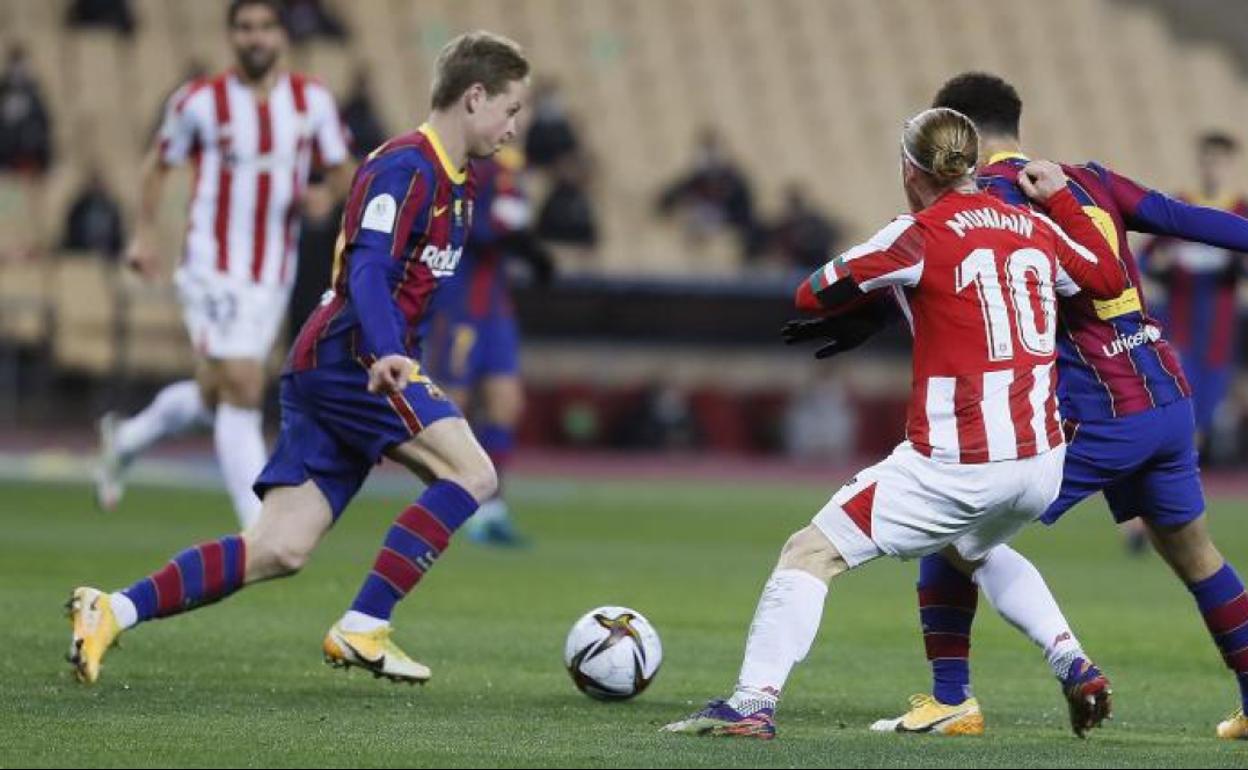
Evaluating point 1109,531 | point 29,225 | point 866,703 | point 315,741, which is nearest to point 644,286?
point 29,225

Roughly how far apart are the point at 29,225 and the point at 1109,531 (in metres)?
10.2

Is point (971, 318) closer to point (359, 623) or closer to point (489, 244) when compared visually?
point (359, 623)

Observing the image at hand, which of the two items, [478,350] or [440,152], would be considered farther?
[478,350]

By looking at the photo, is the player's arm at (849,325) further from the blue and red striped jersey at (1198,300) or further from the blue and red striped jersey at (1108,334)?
the blue and red striped jersey at (1198,300)

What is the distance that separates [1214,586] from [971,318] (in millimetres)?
1200

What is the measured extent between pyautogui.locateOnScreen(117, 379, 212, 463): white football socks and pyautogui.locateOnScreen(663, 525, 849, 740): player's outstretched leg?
5420 mm

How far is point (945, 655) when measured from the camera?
6754 millimetres

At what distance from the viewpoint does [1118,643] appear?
936 cm

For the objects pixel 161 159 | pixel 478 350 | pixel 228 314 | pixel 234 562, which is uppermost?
pixel 161 159

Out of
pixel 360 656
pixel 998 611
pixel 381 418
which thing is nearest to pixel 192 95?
pixel 381 418

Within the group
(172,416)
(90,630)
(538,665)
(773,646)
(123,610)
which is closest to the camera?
(773,646)

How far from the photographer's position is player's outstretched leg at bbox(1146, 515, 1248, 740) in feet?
22.2

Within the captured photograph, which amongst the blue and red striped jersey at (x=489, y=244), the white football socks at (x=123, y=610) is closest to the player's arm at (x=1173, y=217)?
the white football socks at (x=123, y=610)

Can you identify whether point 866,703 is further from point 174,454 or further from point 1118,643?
point 174,454
